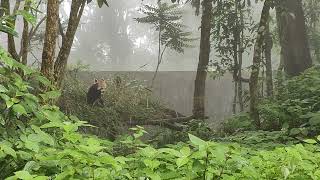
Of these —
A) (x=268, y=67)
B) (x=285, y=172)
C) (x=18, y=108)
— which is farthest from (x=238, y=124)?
(x=18, y=108)

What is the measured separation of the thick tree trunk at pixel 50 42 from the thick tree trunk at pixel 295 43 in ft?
26.7

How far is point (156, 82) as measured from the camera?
1741 cm

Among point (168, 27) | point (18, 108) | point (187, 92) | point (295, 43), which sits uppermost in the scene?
point (168, 27)

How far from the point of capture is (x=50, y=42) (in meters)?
5.80

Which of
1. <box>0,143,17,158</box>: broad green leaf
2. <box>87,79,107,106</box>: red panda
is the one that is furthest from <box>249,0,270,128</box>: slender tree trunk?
<box>0,143,17,158</box>: broad green leaf

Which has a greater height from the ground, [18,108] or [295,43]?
[295,43]

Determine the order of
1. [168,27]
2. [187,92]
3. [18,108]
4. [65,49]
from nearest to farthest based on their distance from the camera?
[18,108] → [65,49] → [168,27] → [187,92]

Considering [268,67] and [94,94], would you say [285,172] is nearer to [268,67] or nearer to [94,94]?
[94,94]

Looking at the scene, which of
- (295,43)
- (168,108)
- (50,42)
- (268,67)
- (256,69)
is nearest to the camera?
(50,42)

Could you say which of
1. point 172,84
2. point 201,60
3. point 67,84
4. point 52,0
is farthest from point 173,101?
point 52,0

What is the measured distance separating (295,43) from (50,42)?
8.74 meters

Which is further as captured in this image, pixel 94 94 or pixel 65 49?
pixel 94 94

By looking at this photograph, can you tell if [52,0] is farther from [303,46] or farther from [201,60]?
[303,46]

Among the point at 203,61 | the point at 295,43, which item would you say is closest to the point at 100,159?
the point at 203,61
